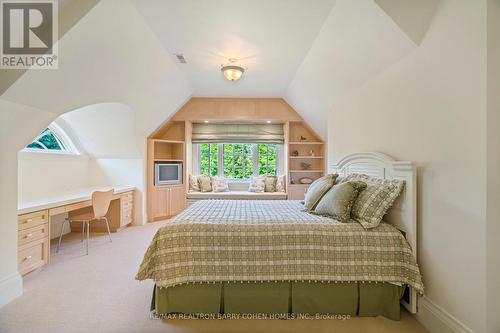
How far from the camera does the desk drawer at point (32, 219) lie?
7.16 ft

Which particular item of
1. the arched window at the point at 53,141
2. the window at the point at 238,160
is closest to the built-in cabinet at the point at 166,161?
the window at the point at 238,160

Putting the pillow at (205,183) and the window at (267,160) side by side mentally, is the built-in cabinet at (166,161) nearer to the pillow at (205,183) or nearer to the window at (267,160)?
the pillow at (205,183)

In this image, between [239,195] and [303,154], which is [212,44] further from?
[303,154]

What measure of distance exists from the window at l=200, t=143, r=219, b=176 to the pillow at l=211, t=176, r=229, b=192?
28 centimetres

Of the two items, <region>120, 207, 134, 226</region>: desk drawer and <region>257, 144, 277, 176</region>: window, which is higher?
<region>257, 144, 277, 176</region>: window

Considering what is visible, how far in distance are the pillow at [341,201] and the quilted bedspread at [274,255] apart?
A: 0.18 metres

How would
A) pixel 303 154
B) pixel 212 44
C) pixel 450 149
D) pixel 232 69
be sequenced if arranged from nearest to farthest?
pixel 450 149
pixel 212 44
pixel 232 69
pixel 303 154

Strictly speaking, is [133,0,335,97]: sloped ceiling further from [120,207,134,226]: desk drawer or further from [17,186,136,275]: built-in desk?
[120,207,134,226]: desk drawer

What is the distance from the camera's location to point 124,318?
1705mm

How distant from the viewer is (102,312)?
5.80 feet

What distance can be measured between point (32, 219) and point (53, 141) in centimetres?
200

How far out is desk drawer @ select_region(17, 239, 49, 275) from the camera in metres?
2.21

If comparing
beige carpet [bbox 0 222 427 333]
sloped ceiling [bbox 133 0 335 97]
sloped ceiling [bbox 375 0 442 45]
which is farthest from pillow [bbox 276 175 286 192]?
sloped ceiling [bbox 375 0 442 45]

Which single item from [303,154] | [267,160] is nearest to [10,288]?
[267,160]
